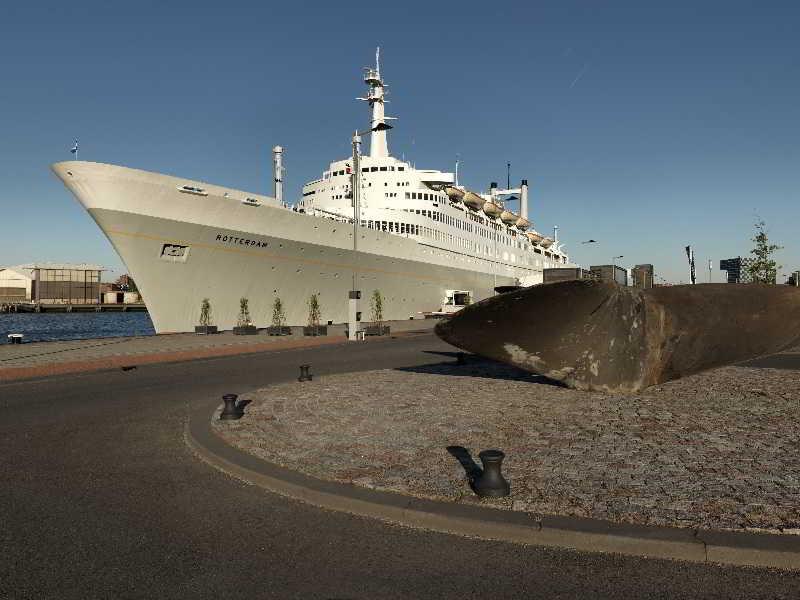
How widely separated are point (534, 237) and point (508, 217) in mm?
12102

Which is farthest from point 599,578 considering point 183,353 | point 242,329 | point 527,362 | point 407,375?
point 242,329

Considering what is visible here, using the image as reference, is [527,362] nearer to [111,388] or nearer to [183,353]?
[111,388]

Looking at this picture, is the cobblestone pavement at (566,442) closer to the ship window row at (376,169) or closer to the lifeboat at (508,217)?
the ship window row at (376,169)

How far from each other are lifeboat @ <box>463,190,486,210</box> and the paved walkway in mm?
31868

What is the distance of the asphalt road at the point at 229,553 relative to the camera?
11.4ft

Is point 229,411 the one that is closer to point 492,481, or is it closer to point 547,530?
point 492,481

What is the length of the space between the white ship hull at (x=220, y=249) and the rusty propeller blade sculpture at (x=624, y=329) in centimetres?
1771

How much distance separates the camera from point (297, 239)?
1237 inches

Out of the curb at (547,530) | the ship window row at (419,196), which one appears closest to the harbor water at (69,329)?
the ship window row at (419,196)

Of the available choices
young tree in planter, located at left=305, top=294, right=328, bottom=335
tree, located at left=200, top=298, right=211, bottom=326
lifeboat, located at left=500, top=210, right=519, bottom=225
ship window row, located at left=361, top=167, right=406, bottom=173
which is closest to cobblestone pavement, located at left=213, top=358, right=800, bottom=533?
young tree in planter, located at left=305, top=294, right=328, bottom=335

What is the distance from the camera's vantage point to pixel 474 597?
3.37 m

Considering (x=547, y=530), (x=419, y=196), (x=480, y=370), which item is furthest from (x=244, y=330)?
(x=547, y=530)

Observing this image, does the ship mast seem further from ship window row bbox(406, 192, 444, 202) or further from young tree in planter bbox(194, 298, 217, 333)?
young tree in planter bbox(194, 298, 217, 333)

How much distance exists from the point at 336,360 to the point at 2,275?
A: 493 feet
